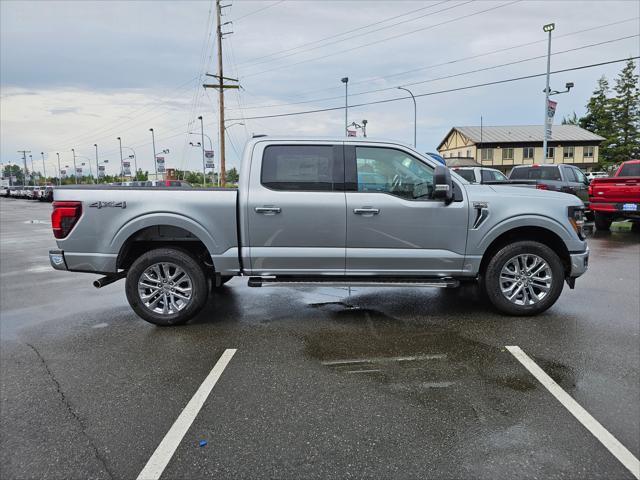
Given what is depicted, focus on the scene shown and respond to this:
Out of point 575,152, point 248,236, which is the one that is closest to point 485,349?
point 248,236

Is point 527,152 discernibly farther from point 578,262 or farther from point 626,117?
point 578,262

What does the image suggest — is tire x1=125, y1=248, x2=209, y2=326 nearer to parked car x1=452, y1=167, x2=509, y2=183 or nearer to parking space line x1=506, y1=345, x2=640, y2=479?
parking space line x1=506, y1=345, x2=640, y2=479

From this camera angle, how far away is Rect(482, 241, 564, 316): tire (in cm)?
523

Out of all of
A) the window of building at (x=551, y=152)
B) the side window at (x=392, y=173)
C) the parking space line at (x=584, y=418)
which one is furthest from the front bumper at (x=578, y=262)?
the window of building at (x=551, y=152)

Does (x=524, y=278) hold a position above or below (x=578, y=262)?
below

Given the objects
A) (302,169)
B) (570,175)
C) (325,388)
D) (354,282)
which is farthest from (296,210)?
(570,175)

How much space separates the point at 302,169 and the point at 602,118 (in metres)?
77.3

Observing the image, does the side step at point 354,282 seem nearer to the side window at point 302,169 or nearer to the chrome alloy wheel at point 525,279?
the chrome alloy wheel at point 525,279

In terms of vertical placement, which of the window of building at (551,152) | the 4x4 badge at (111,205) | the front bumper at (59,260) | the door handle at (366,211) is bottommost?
the front bumper at (59,260)

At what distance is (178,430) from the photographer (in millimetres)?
3018

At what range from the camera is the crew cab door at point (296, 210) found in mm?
5070

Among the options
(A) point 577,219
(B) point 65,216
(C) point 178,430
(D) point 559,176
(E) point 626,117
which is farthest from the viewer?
(E) point 626,117

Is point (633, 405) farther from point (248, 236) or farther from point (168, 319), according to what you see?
point (168, 319)

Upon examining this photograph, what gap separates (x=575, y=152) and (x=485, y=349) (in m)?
73.9
